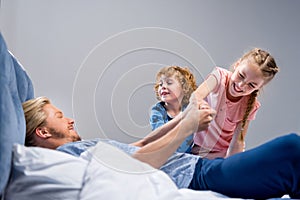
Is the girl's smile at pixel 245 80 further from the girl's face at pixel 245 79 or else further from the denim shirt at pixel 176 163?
the denim shirt at pixel 176 163

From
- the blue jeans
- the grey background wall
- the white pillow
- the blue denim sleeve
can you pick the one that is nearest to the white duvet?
the white pillow

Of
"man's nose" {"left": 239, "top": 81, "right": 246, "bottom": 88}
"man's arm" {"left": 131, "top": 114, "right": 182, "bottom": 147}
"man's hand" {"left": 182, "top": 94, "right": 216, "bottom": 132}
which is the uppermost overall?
"man's nose" {"left": 239, "top": 81, "right": 246, "bottom": 88}

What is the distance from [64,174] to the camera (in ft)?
2.68

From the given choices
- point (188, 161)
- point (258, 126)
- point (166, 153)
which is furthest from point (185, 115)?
point (258, 126)

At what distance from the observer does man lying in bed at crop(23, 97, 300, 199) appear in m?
0.90

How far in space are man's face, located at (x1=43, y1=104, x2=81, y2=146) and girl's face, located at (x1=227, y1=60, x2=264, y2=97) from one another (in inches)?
23.5

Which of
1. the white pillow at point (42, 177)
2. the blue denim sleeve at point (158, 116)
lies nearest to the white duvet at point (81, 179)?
the white pillow at point (42, 177)

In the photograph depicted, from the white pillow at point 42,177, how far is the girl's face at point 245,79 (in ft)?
2.40

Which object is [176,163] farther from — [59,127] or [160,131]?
[59,127]

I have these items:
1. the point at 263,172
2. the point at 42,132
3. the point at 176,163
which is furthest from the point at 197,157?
the point at 42,132

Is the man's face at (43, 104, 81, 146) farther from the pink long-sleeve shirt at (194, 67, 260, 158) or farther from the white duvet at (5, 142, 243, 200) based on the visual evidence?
the pink long-sleeve shirt at (194, 67, 260, 158)

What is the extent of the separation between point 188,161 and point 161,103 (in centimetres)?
23

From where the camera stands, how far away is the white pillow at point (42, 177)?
0.80 metres

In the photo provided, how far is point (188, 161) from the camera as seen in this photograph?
1152 millimetres
